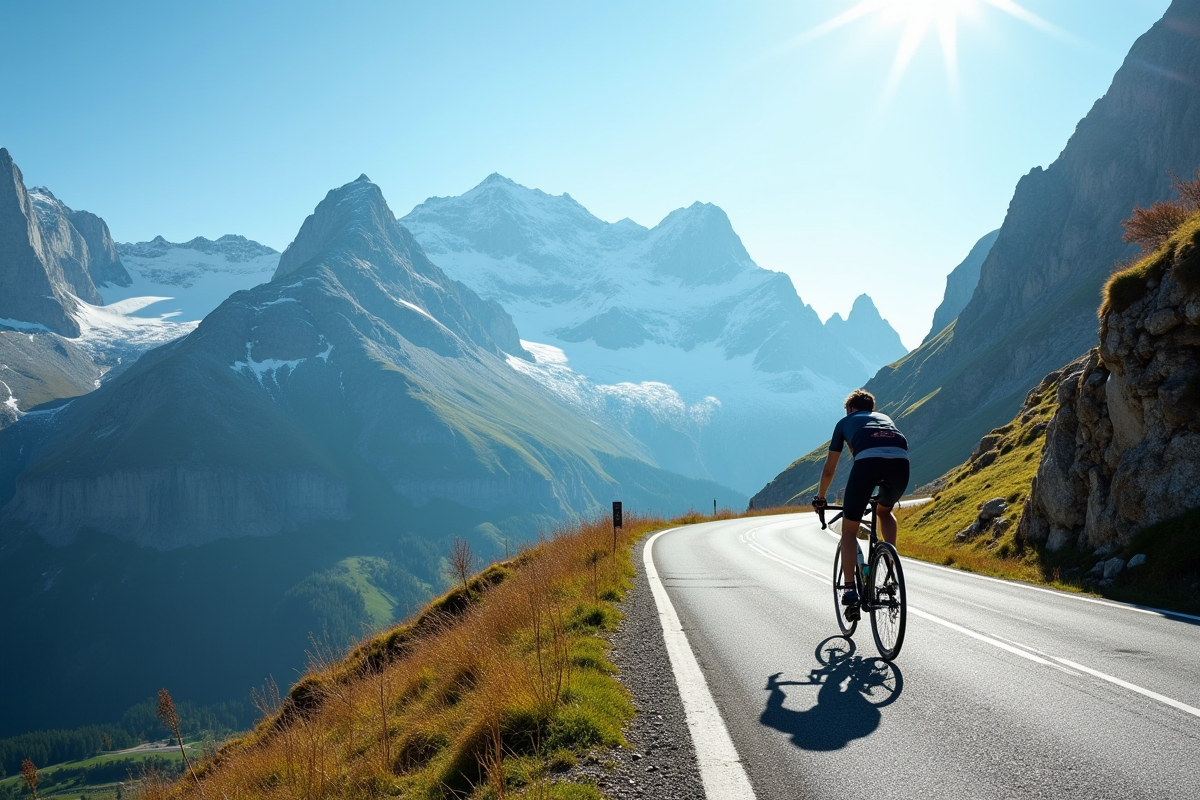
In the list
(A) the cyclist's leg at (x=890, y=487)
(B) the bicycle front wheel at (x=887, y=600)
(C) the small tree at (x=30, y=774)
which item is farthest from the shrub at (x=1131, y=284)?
(C) the small tree at (x=30, y=774)

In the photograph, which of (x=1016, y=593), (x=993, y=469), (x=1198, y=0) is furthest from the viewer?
(x=1198, y=0)

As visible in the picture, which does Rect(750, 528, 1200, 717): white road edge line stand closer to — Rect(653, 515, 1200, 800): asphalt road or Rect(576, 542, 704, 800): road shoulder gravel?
Rect(653, 515, 1200, 800): asphalt road

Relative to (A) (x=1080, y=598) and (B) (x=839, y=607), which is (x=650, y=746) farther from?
(A) (x=1080, y=598)

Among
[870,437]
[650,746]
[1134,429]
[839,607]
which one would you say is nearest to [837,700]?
[650,746]

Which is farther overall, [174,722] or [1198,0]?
[1198,0]

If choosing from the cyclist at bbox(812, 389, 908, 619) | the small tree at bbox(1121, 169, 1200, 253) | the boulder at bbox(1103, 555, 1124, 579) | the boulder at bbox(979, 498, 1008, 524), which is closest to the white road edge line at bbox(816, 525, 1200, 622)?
the boulder at bbox(1103, 555, 1124, 579)

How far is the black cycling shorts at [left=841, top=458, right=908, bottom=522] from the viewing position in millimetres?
7980

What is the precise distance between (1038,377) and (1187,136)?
54388 millimetres

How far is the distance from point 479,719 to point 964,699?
4174 millimetres

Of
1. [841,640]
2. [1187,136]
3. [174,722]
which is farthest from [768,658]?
[1187,136]

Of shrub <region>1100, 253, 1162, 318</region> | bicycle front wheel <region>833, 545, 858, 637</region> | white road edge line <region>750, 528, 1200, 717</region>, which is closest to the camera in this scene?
white road edge line <region>750, 528, 1200, 717</region>

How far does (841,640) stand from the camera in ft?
29.4

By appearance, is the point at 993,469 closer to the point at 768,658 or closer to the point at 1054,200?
the point at 768,658

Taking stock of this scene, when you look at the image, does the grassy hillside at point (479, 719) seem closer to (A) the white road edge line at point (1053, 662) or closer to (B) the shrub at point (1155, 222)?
(A) the white road edge line at point (1053, 662)
